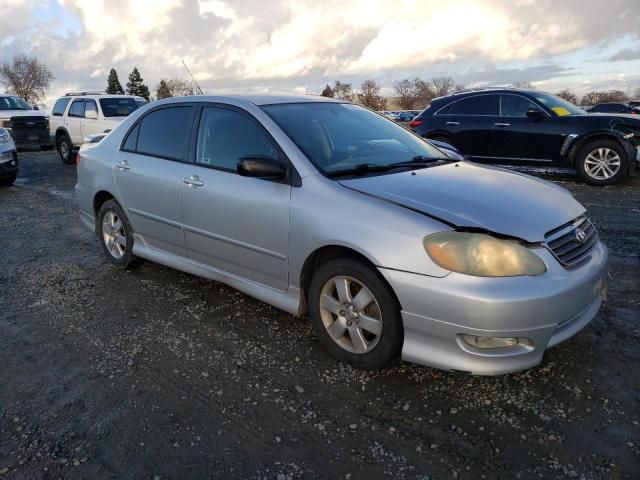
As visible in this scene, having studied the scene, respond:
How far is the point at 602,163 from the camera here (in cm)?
838

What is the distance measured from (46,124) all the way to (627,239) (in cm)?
1649

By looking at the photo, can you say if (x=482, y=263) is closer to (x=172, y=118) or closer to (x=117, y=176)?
(x=172, y=118)

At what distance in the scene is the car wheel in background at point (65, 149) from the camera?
13.7 meters

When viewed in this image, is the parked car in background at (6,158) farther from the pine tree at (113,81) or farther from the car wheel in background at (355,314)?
the pine tree at (113,81)

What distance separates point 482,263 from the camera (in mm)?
2543

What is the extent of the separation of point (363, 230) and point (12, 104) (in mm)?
17342

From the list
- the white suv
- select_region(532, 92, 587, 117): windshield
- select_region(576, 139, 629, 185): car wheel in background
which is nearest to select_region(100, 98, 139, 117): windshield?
the white suv

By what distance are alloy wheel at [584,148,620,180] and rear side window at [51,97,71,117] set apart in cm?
1284

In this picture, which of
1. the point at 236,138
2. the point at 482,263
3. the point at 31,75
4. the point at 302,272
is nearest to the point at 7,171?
the point at 236,138

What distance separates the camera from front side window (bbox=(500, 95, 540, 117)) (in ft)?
29.3

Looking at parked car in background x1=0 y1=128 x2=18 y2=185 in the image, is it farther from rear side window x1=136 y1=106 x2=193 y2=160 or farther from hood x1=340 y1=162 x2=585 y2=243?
hood x1=340 y1=162 x2=585 y2=243

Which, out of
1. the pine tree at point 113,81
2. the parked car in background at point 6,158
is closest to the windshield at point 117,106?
the parked car in background at point 6,158

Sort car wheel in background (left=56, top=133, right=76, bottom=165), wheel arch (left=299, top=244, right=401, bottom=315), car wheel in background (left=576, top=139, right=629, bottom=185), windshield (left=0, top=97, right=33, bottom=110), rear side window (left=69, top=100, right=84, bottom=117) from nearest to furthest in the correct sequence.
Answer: wheel arch (left=299, top=244, right=401, bottom=315), car wheel in background (left=576, top=139, right=629, bottom=185), rear side window (left=69, top=100, right=84, bottom=117), car wheel in background (left=56, top=133, right=76, bottom=165), windshield (left=0, top=97, right=33, bottom=110)

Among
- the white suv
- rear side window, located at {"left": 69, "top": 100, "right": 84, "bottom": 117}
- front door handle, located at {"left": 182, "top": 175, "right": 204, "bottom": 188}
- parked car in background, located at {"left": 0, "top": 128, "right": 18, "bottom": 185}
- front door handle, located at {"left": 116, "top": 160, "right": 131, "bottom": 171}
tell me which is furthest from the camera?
rear side window, located at {"left": 69, "top": 100, "right": 84, "bottom": 117}
